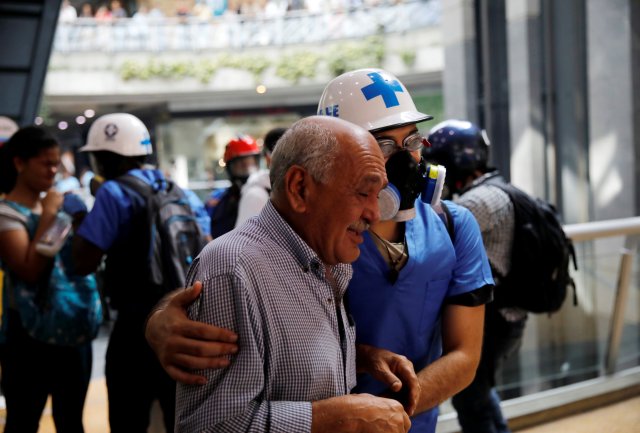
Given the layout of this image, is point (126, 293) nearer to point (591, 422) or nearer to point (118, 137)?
point (118, 137)

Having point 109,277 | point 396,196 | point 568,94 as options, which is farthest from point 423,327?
point 568,94

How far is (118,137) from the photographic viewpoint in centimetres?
340

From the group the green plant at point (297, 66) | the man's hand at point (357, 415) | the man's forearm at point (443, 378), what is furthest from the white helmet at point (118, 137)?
the green plant at point (297, 66)

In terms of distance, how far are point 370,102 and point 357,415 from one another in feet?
2.91

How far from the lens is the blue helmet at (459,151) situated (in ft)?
10.7

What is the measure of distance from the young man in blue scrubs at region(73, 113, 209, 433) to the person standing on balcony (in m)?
1.36

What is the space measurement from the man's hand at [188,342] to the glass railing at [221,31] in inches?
829

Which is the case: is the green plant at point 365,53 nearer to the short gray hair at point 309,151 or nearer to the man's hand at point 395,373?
the man's hand at point 395,373

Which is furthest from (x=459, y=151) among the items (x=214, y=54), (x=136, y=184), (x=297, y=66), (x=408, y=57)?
(x=214, y=54)

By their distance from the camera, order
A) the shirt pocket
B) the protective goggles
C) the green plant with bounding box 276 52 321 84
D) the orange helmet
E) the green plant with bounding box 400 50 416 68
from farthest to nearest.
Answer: the green plant with bounding box 276 52 321 84 < the green plant with bounding box 400 50 416 68 < the orange helmet < the protective goggles < the shirt pocket

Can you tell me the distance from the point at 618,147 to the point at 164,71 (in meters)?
17.2

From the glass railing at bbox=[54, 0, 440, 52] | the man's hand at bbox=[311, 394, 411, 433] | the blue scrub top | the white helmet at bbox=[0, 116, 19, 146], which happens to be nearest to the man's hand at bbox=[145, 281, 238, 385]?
the man's hand at bbox=[311, 394, 411, 433]

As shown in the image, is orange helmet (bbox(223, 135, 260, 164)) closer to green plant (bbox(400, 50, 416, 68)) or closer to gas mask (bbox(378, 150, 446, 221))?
gas mask (bbox(378, 150, 446, 221))

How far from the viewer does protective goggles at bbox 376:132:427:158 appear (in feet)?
6.12
